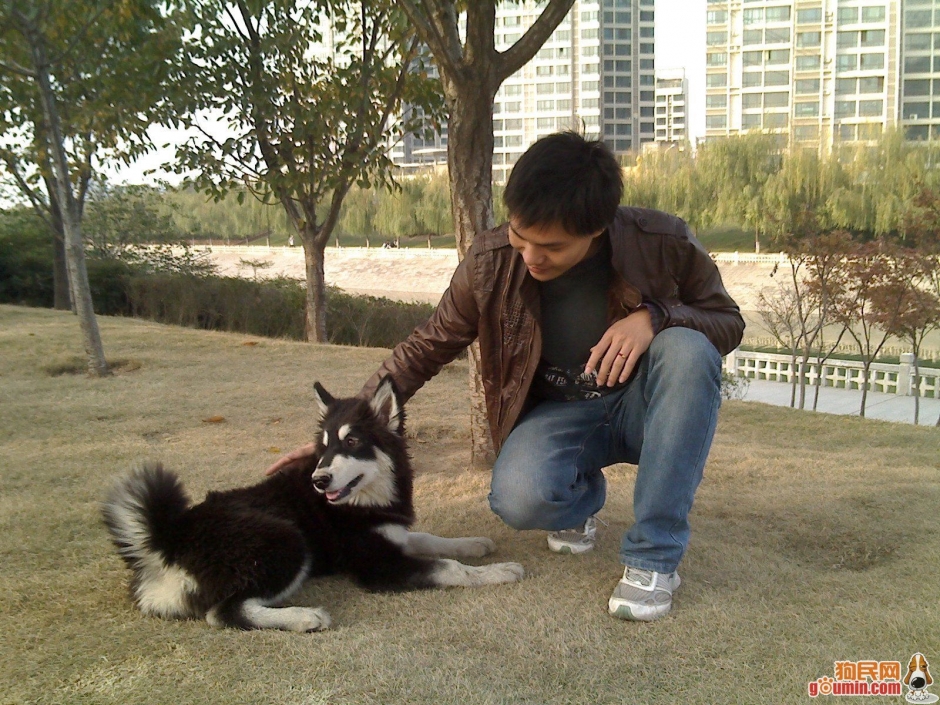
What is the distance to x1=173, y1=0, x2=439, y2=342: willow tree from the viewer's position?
8.64 m

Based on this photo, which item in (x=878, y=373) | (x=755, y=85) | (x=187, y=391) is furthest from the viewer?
(x=755, y=85)

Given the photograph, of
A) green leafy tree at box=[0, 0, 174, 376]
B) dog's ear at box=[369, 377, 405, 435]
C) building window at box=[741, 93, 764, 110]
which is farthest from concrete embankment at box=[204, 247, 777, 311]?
dog's ear at box=[369, 377, 405, 435]

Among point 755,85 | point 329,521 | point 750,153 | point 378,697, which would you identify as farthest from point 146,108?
point 755,85

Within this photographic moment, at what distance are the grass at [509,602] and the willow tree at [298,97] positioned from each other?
495cm

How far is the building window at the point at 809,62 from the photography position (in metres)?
35.7

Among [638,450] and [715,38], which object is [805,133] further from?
[638,450]

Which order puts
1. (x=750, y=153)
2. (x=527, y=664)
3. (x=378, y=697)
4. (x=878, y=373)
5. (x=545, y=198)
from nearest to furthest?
(x=378, y=697), (x=527, y=664), (x=545, y=198), (x=878, y=373), (x=750, y=153)

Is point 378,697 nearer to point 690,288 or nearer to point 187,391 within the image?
point 690,288

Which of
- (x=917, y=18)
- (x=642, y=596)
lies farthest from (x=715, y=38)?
(x=642, y=596)

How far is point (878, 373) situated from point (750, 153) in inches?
480

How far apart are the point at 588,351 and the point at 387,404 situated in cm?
80

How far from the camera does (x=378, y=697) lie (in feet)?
6.29

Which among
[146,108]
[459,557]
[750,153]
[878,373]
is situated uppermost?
Answer: [750,153]

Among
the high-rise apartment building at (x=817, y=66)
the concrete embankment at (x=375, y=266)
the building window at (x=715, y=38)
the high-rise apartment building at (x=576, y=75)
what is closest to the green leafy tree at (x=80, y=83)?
the high-rise apartment building at (x=576, y=75)
